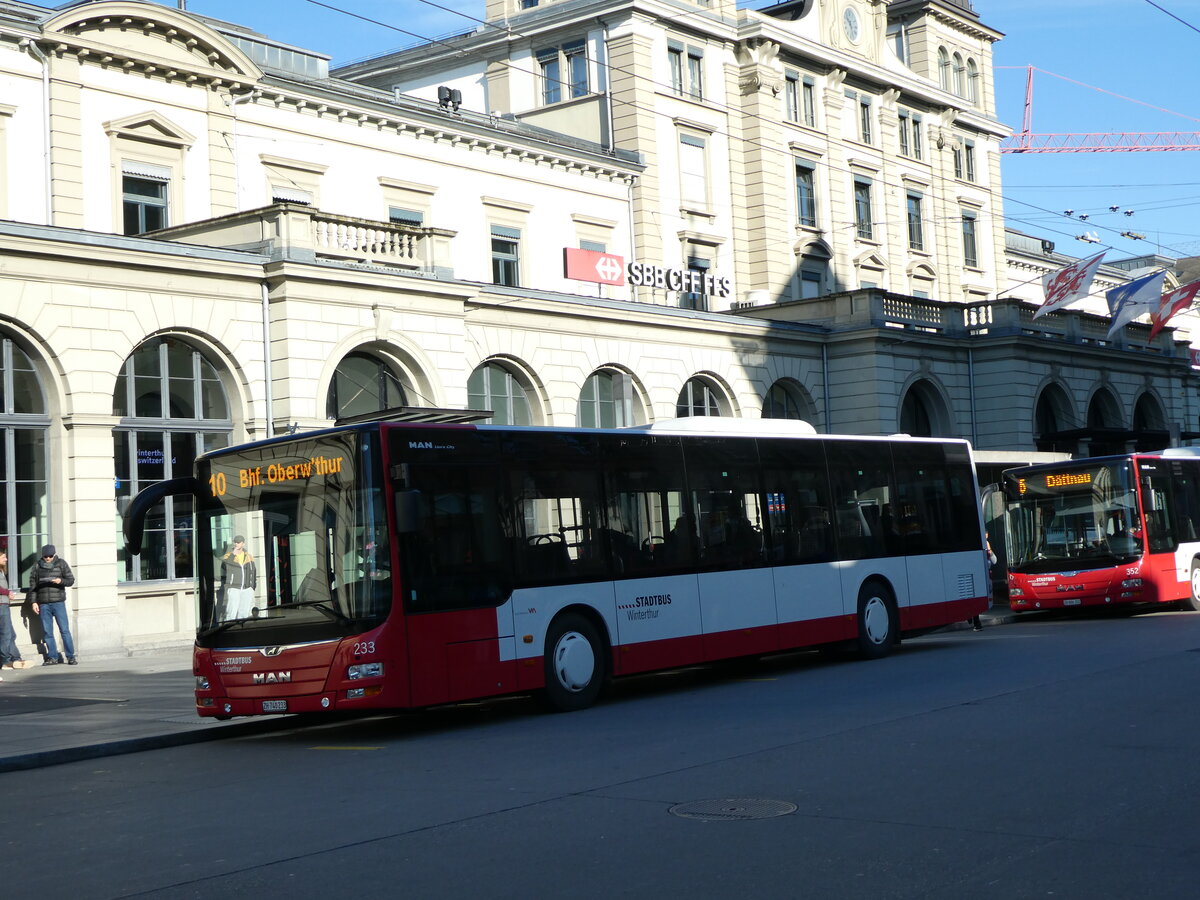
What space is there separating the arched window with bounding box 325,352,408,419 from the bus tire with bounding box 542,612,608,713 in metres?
12.2

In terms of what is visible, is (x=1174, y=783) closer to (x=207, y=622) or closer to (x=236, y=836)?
(x=236, y=836)

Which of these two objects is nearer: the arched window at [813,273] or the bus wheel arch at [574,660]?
the bus wheel arch at [574,660]

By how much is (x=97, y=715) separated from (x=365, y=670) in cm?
410

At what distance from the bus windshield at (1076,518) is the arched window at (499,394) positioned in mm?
10409

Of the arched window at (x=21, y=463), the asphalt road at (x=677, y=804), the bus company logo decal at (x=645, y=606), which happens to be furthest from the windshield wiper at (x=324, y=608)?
the arched window at (x=21, y=463)

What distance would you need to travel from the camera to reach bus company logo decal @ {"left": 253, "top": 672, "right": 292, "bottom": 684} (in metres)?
13.4

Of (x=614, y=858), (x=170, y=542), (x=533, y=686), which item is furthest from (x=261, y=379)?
(x=614, y=858)

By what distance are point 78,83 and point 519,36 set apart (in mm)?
19063

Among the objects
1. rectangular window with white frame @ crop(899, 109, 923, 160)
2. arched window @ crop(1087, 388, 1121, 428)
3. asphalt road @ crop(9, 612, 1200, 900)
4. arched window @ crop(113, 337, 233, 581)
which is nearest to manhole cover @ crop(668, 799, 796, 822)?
asphalt road @ crop(9, 612, 1200, 900)

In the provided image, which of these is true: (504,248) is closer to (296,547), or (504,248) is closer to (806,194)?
(806,194)

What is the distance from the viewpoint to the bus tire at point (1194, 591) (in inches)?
1074

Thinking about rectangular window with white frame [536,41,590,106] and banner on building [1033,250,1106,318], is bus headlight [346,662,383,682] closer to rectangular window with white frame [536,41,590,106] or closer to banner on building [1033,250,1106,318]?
banner on building [1033,250,1106,318]

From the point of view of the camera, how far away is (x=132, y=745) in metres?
13.5

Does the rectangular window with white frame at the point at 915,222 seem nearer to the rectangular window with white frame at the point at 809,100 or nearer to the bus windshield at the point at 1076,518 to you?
the rectangular window with white frame at the point at 809,100
